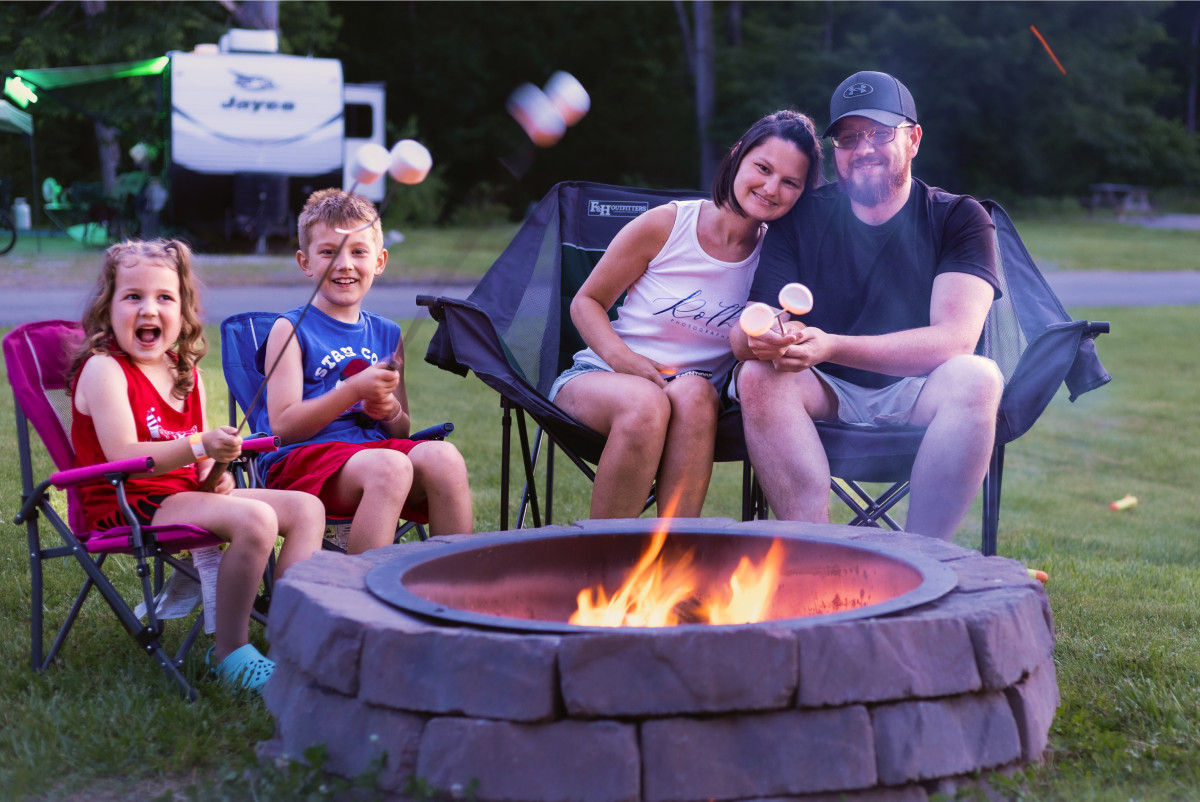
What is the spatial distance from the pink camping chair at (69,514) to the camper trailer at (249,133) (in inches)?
431

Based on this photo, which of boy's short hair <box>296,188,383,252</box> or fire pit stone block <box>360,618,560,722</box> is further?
boy's short hair <box>296,188,383,252</box>

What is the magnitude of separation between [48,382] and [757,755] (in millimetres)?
1496

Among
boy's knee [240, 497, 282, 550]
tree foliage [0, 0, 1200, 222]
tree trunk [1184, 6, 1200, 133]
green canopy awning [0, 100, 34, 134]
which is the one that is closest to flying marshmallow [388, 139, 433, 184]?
boy's knee [240, 497, 282, 550]

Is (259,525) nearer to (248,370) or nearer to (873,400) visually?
(248,370)

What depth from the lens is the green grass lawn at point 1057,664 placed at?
1.73 meters

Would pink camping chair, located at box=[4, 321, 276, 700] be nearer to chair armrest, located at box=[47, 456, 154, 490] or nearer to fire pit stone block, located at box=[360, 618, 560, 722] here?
chair armrest, located at box=[47, 456, 154, 490]

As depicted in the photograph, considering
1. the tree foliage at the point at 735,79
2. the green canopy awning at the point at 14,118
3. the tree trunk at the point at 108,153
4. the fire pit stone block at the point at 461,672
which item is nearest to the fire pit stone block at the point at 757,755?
the fire pit stone block at the point at 461,672

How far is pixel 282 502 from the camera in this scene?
2201 millimetres

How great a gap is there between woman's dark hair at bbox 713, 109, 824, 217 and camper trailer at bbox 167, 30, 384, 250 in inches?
423

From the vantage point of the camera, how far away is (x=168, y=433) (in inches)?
86.4

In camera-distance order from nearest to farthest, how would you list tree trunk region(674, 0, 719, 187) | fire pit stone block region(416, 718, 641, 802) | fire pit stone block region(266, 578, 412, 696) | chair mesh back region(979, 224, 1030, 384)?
1. fire pit stone block region(416, 718, 641, 802)
2. fire pit stone block region(266, 578, 412, 696)
3. chair mesh back region(979, 224, 1030, 384)
4. tree trunk region(674, 0, 719, 187)

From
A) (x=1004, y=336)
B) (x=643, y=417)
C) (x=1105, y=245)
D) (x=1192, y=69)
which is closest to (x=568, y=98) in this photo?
(x=643, y=417)

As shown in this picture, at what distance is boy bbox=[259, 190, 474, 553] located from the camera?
2.28m

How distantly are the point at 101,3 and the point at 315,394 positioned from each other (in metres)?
16.2
